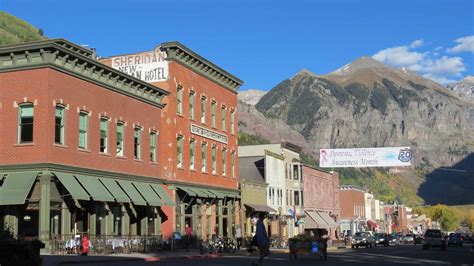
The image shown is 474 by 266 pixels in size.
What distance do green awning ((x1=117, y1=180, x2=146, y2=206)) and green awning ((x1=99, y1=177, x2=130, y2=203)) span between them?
521mm

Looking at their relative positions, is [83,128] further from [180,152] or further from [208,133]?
[208,133]

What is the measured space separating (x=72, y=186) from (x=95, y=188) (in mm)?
2122

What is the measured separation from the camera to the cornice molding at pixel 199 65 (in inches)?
1810

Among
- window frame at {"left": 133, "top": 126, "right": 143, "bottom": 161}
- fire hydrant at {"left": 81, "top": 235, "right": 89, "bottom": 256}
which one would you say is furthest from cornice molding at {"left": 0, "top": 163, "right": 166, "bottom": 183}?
fire hydrant at {"left": 81, "top": 235, "right": 89, "bottom": 256}

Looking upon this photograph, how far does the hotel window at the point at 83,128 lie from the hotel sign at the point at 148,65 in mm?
10595

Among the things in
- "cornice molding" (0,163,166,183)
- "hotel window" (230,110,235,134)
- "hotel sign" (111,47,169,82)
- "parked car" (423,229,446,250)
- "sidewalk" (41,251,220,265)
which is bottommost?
"parked car" (423,229,446,250)

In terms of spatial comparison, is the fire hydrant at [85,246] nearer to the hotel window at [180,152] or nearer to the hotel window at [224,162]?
the hotel window at [180,152]

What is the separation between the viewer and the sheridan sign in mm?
70125

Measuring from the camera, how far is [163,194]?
43.1 metres

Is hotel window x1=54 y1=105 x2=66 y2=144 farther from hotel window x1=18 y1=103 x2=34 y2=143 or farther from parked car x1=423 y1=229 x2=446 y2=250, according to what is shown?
parked car x1=423 y1=229 x2=446 y2=250

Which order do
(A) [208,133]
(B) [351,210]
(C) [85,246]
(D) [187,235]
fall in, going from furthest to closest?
(B) [351,210] → (A) [208,133] → (D) [187,235] → (C) [85,246]

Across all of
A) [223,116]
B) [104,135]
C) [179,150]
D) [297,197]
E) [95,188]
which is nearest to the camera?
[95,188]

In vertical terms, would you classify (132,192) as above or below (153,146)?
below

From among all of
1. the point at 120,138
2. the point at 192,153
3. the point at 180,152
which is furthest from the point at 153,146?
the point at 192,153
